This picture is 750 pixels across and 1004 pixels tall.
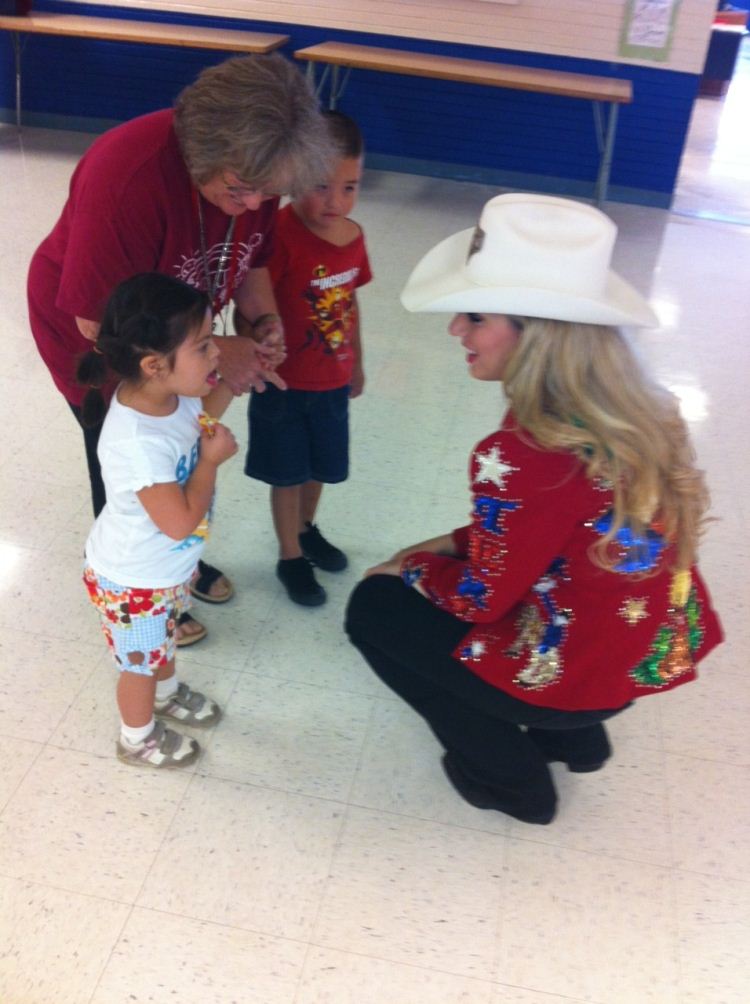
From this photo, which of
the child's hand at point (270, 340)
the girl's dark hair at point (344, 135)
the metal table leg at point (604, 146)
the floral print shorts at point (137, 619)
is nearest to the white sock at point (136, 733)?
the floral print shorts at point (137, 619)

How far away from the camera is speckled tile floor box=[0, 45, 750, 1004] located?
4.76ft

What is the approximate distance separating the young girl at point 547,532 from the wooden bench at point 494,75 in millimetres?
3648

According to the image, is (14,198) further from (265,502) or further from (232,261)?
(232,261)

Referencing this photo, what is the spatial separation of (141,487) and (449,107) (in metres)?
4.87

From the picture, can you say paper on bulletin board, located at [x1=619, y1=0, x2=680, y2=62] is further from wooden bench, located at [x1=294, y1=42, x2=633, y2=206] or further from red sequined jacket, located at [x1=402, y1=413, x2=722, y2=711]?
red sequined jacket, located at [x1=402, y1=413, x2=722, y2=711]

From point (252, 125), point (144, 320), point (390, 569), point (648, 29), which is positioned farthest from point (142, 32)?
point (390, 569)

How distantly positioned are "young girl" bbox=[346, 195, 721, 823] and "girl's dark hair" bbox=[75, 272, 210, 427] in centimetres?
38

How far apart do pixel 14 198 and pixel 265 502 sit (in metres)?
3.06

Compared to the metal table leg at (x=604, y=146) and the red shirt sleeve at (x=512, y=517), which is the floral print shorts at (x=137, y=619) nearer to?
the red shirt sleeve at (x=512, y=517)

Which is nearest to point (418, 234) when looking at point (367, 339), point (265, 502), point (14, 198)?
point (367, 339)

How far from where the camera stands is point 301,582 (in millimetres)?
2188

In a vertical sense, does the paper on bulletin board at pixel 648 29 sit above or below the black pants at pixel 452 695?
above

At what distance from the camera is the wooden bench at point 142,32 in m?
5.03

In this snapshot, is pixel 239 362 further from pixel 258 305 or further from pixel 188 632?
pixel 188 632
